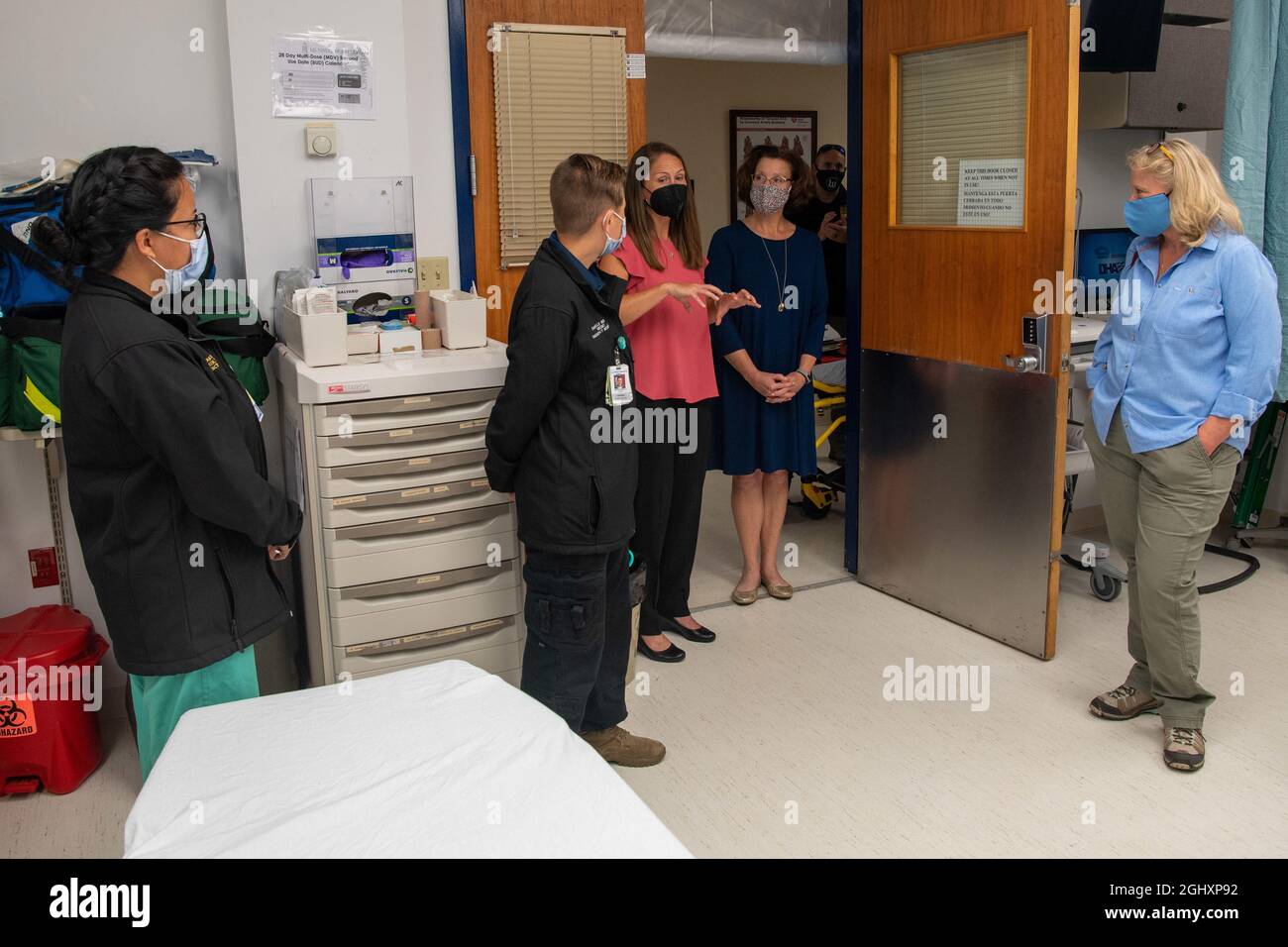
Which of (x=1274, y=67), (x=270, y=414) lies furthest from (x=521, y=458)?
(x=1274, y=67)

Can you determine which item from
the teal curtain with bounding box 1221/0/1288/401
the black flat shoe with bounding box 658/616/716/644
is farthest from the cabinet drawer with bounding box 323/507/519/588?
the teal curtain with bounding box 1221/0/1288/401

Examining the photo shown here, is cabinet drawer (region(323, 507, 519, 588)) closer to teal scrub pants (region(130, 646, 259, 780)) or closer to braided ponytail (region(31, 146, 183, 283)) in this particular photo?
teal scrub pants (region(130, 646, 259, 780))

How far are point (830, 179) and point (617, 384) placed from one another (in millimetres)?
2959

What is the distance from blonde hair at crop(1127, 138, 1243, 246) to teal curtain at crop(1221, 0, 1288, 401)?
1020 millimetres

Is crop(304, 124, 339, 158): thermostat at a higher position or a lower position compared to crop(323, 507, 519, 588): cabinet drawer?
higher

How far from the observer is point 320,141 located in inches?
130

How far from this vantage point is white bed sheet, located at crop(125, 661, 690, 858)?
152 centimetres

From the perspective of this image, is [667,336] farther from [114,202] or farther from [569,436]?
[114,202]

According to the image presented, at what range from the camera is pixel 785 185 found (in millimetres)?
3791

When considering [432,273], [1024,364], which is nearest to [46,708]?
[432,273]

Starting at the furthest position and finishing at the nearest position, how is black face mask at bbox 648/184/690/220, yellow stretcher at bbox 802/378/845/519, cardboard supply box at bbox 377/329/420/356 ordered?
yellow stretcher at bbox 802/378/845/519 < black face mask at bbox 648/184/690/220 < cardboard supply box at bbox 377/329/420/356

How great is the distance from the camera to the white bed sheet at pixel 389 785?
60.0 inches

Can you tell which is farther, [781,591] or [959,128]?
[781,591]

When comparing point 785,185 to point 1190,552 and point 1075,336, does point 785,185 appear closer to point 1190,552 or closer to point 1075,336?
point 1075,336
